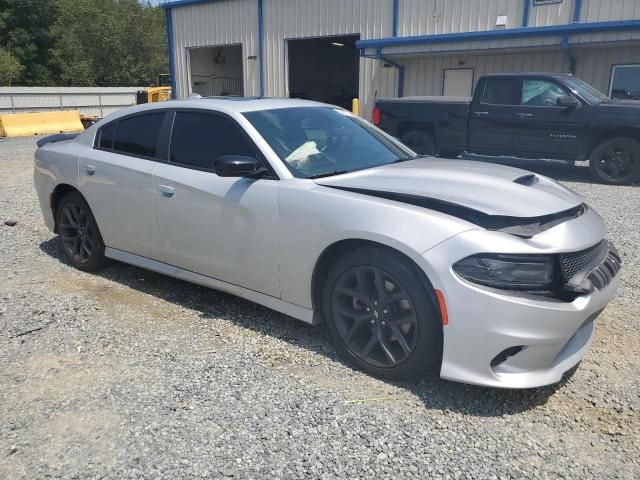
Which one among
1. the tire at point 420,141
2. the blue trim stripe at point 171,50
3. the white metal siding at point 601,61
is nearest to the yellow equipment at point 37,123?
the blue trim stripe at point 171,50

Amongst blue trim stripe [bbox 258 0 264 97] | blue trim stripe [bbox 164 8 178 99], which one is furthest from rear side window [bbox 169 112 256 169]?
blue trim stripe [bbox 164 8 178 99]

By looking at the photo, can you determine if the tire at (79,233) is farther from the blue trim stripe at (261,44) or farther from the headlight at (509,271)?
the blue trim stripe at (261,44)

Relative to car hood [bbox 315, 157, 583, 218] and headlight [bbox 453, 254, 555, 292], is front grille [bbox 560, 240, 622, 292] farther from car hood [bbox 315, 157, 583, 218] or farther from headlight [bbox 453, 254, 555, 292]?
car hood [bbox 315, 157, 583, 218]

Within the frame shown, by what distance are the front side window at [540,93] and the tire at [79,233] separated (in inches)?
336

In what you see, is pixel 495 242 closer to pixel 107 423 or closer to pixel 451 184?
pixel 451 184

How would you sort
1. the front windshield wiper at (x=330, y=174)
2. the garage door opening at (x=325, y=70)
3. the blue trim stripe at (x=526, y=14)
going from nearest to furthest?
the front windshield wiper at (x=330, y=174), the blue trim stripe at (x=526, y=14), the garage door opening at (x=325, y=70)

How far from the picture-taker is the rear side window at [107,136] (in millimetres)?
4762

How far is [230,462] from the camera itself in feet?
8.14

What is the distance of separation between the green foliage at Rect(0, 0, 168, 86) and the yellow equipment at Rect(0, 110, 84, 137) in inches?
958

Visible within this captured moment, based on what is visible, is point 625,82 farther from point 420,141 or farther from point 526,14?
point 420,141

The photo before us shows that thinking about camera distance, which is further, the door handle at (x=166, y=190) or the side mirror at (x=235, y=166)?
the door handle at (x=166, y=190)

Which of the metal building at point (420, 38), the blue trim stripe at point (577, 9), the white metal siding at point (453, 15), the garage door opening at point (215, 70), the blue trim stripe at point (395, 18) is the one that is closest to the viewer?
the metal building at point (420, 38)

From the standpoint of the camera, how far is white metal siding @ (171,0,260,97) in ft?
68.1

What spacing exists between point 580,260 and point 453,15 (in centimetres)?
1512
